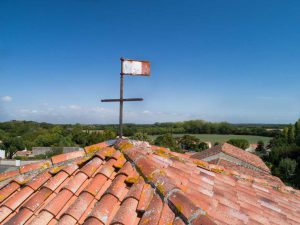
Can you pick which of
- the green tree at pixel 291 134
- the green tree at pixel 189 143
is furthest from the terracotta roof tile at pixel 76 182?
the green tree at pixel 291 134

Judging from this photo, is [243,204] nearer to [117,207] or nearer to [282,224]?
[282,224]

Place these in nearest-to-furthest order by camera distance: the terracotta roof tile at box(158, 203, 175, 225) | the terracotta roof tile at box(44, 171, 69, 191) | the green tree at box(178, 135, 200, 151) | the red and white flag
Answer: the terracotta roof tile at box(158, 203, 175, 225), the terracotta roof tile at box(44, 171, 69, 191), the red and white flag, the green tree at box(178, 135, 200, 151)

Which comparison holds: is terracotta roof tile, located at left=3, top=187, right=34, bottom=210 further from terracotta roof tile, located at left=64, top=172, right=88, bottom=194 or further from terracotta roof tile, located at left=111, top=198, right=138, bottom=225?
terracotta roof tile, located at left=111, top=198, right=138, bottom=225

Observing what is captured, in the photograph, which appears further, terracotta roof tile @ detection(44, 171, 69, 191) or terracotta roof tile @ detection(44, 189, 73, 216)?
terracotta roof tile @ detection(44, 171, 69, 191)

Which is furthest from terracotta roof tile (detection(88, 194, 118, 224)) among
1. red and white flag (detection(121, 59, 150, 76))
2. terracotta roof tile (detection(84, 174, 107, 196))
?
red and white flag (detection(121, 59, 150, 76))

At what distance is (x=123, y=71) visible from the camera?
390 centimetres

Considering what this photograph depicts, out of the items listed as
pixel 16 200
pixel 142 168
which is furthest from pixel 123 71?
pixel 16 200

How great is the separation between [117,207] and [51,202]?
81cm

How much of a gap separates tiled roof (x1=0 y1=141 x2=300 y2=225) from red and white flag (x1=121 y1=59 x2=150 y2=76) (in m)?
1.22

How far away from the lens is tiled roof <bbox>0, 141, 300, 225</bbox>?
2291mm

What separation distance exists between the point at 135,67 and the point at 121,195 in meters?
2.21

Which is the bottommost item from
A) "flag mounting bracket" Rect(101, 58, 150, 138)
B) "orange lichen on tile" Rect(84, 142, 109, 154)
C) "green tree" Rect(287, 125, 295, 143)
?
"green tree" Rect(287, 125, 295, 143)

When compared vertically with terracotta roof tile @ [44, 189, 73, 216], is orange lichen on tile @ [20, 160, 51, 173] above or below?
above

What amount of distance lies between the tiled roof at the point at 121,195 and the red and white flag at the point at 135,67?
122 centimetres
